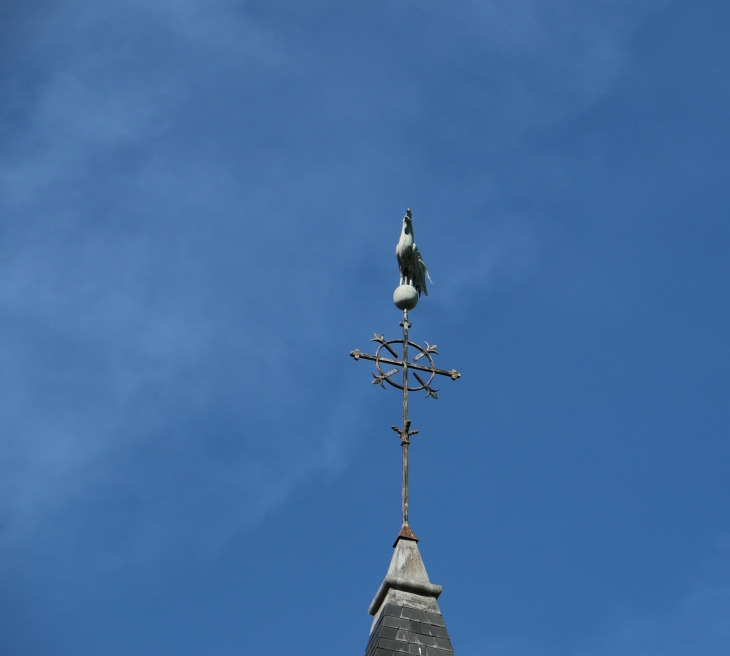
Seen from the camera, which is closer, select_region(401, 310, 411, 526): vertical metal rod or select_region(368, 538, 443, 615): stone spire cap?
select_region(368, 538, 443, 615): stone spire cap

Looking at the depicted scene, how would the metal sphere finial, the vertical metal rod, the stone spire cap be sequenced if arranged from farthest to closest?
the metal sphere finial
the vertical metal rod
the stone spire cap

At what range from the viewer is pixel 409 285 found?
15.4 metres

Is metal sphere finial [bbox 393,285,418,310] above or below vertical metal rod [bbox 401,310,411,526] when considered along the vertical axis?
above

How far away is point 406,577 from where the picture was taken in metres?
12.5

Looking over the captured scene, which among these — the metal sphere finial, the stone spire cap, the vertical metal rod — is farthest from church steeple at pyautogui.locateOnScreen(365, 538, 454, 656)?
the metal sphere finial

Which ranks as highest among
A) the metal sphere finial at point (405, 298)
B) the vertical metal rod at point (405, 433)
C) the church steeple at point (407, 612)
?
the metal sphere finial at point (405, 298)

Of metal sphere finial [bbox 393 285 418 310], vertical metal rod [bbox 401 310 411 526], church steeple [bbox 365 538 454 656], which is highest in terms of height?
metal sphere finial [bbox 393 285 418 310]

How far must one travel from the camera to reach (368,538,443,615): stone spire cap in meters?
12.4

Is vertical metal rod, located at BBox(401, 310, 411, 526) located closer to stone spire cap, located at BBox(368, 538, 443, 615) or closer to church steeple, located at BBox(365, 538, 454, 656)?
stone spire cap, located at BBox(368, 538, 443, 615)

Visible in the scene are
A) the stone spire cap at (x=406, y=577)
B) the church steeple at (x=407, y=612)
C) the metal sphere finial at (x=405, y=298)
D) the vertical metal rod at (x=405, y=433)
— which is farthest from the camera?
the metal sphere finial at (x=405, y=298)

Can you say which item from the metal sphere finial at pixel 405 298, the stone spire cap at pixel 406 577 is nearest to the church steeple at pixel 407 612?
the stone spire cap at pixel 406 577

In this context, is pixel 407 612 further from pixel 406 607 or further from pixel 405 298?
pixel 405 298

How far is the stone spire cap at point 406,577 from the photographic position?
12422 mm

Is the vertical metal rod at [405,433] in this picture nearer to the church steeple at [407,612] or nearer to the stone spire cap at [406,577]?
the stone spire cap at [406,577]
